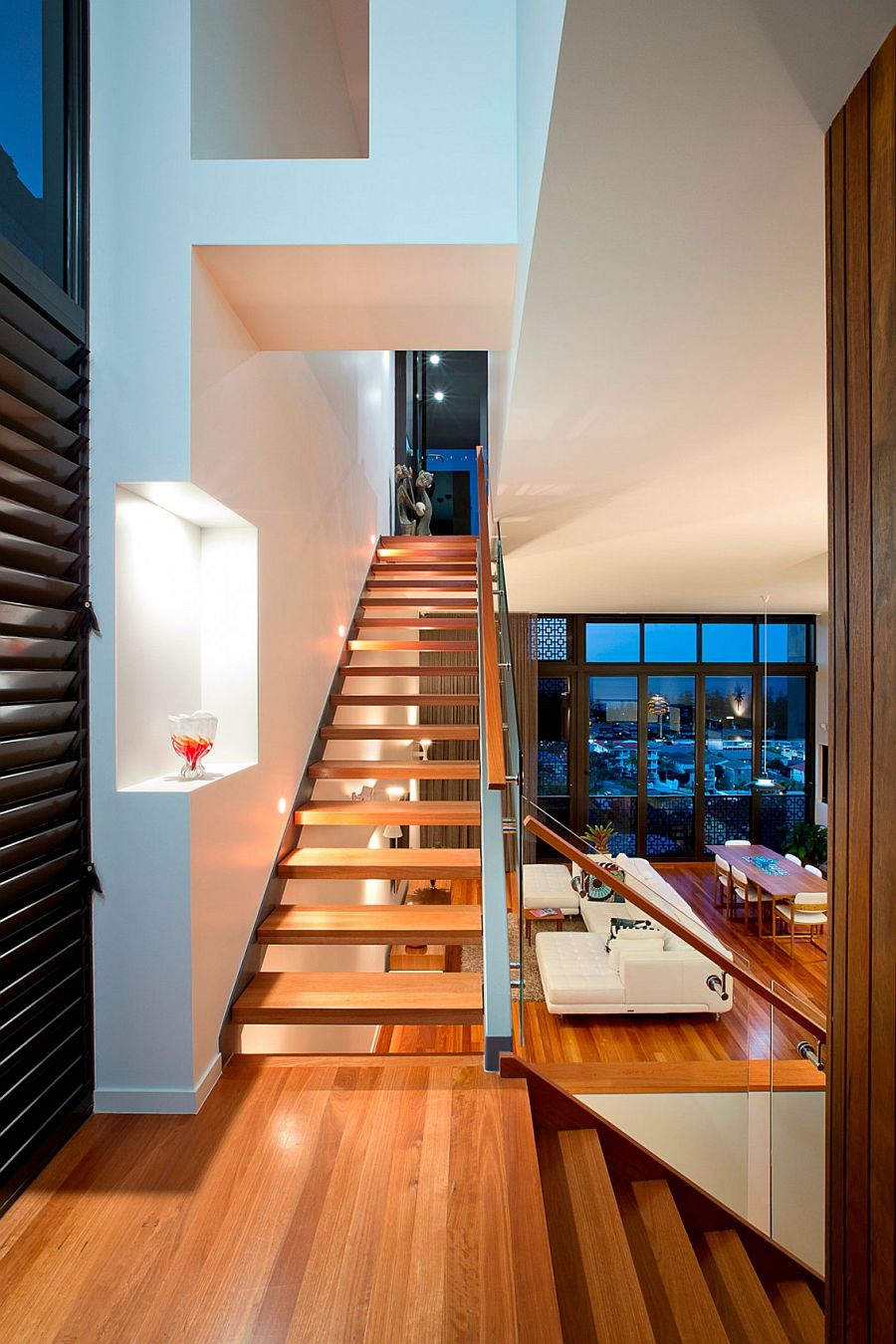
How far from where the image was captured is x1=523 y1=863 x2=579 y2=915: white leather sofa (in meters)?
7.45

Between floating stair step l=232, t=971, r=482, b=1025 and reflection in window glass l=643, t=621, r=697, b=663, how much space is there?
7864mm

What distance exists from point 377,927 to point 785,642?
873 cm

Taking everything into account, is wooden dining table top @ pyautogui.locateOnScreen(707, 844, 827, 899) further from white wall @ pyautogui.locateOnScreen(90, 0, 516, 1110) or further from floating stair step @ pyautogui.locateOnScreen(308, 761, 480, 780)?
white wall @ pyautogui.locateOnScreen(90, 0, 516, 1110)

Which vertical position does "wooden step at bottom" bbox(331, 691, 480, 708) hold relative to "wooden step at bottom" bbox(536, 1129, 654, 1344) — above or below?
above

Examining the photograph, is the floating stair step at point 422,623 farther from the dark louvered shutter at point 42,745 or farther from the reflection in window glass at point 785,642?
the reflection in window glass at point 785,642

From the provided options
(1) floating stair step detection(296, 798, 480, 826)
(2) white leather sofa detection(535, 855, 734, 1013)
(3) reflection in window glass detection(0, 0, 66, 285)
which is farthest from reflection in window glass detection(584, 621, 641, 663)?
(3) reflection in window glass detection(0, 0, 66, 285)

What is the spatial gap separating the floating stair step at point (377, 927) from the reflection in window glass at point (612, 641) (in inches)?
290

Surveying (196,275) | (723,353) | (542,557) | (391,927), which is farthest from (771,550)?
(196,275)

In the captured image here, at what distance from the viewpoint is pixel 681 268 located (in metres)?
1.56

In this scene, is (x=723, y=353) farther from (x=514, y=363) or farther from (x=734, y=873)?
(x=734, y=873)

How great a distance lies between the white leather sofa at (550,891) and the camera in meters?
7.45

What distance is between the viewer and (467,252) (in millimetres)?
2107

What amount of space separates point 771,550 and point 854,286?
4176 mm

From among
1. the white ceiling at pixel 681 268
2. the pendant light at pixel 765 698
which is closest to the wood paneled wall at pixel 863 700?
the white ceiling at pixel 681 268
